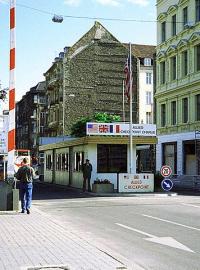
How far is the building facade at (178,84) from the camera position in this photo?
1612 inches

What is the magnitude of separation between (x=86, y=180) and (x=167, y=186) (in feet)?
19.9

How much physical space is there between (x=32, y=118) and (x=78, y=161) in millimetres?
69340

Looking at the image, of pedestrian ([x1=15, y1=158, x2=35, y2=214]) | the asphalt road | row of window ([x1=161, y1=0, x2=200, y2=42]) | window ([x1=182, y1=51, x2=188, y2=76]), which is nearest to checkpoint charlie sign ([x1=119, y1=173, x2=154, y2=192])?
the asphalt road

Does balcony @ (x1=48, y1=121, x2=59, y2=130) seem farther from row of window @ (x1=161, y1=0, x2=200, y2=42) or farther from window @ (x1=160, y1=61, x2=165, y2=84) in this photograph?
row of window @ (x1=161, y1=0, x2=200, y2=42)

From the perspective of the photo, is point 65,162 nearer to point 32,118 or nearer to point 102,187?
point 102,187

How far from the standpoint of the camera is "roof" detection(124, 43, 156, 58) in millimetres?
75312

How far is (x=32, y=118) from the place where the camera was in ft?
336

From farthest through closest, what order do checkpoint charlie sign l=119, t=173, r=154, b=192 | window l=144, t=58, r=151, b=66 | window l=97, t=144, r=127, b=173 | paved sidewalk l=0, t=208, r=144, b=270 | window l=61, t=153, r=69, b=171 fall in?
1. window l=144, t=58, r=151, b=66
2. window l=61, t=153, r=69, b=171
3. window l=97, t=144, r=127, b=173
4. checkpoint charlie sign l=119, t=173, r=154, b=192
5. paved sidewalk l=0, t=208, r=144, b=270

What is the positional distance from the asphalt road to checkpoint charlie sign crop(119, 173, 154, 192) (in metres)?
7.14

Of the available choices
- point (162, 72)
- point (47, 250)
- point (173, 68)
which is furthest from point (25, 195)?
point (162, 72)

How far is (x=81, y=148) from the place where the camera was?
109 feet

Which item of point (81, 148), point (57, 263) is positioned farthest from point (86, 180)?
point (57, 263)

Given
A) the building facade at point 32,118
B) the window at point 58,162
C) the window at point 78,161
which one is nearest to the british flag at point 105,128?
the window at point 78,161

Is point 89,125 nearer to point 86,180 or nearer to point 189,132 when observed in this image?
point 86,180
